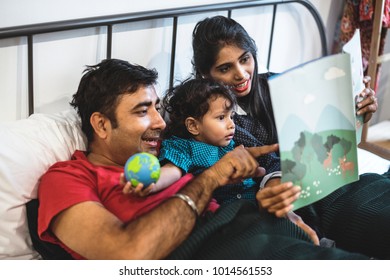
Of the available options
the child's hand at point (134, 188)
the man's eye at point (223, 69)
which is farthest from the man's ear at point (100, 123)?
the man's eye at point (223, 69)

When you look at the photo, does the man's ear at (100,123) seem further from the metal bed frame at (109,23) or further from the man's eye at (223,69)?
the man's eye at (223,69)

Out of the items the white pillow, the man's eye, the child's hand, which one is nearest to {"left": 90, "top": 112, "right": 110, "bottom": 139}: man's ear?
the white pillow

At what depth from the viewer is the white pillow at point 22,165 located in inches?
50.3

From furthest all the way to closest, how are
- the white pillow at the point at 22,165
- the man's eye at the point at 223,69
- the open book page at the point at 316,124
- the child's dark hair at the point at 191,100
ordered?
1. the man's eye at the point at 223,69
2. the child's dark hair at the point at 191,100
3. the white pillow at the point at 22,165
4. the open book page at the point at 316,124

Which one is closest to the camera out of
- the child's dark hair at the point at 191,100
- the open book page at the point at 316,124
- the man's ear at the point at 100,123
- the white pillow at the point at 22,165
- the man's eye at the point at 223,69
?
the open book page at the point at 316,124

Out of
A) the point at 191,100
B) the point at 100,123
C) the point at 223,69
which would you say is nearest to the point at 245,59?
the point at 223,69

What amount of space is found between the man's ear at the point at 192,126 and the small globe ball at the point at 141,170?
A: 0.39 metres

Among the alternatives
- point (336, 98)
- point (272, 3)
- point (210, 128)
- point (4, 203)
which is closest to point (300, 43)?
point (272, 3)

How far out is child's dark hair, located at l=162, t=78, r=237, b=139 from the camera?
151 centimetres

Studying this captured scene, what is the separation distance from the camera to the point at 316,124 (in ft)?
3.74

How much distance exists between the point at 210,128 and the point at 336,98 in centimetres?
45

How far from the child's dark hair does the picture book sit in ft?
1.36

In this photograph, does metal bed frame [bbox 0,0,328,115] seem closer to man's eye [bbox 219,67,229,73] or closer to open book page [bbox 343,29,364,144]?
man's eye [bbox 219,67,229,73]

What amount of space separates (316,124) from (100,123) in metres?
0.61
